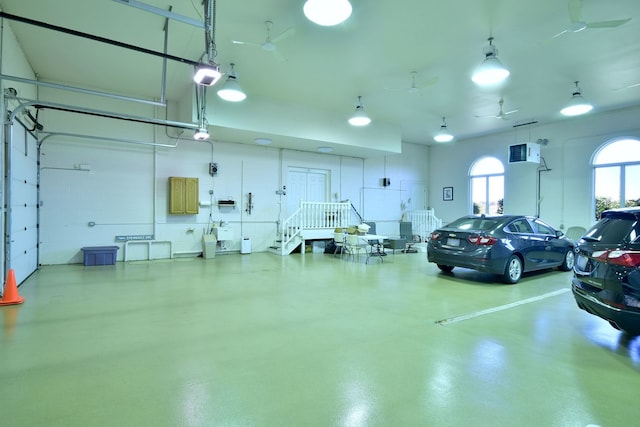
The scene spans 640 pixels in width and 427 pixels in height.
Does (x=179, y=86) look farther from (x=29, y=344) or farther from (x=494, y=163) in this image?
(x=494, y=163)

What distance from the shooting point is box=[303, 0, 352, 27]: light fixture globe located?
3576 millimetres

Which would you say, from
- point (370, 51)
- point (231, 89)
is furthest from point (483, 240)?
point (231, 89)

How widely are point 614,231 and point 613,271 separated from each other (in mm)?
418

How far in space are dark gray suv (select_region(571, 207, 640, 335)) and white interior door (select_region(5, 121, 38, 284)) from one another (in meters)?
7.29

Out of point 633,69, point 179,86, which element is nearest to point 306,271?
point 179,86

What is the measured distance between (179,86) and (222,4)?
12.5ft

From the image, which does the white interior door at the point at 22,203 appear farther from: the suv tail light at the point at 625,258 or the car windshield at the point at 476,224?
the car windshield at the point at 476,224

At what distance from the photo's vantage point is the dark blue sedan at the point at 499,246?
19.0 ft

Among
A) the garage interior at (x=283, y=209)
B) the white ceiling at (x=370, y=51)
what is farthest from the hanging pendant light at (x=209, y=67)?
the white ceiling at (x=370, y=51)

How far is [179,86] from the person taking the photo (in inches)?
311

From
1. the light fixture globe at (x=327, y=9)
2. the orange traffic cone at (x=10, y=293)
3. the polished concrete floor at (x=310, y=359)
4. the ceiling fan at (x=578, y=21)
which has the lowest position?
the polished concrete floor at (x=310, y=359)

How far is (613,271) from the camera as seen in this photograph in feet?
9.46

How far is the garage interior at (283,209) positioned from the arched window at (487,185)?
0.23 meters

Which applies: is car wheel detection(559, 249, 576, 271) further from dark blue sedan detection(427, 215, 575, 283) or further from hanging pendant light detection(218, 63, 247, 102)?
hanging pendant light detection(218, 63, 247, 102)
